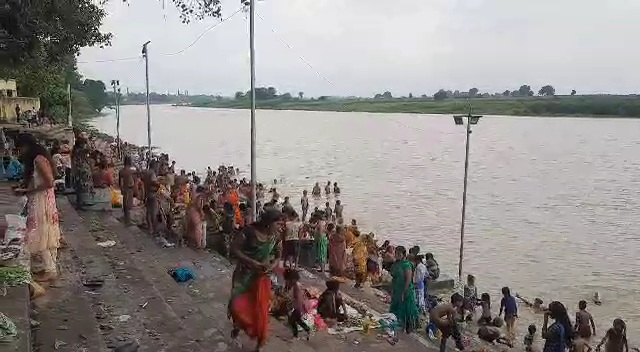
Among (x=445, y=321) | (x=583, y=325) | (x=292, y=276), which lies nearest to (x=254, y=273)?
(x=292, y=276)

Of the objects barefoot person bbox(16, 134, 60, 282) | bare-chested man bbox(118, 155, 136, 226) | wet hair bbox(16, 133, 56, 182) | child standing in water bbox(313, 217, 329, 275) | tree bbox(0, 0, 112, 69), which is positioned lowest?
child standing in water bbox(313, 217, 329, 275)

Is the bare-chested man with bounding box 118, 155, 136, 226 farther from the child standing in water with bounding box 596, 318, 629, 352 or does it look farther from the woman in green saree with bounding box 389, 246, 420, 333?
the child standing in water with bounding box 596, 318, 629, 352

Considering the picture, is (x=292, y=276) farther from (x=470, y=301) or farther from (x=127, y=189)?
(x=470, y=301)

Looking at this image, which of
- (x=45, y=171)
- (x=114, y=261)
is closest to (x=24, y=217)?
(x=45, y=171)

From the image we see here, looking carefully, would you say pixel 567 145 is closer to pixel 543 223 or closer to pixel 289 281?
pixel 543 223

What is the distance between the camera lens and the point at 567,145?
68688mm

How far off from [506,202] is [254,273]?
94.2 feet

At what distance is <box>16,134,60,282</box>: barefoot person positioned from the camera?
596 cm

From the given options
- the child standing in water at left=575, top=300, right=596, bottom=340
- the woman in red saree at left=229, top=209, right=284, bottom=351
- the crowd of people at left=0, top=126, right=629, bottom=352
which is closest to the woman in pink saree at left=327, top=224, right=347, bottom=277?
the crowd of people at left=0, top=126, right=629, bottom=352

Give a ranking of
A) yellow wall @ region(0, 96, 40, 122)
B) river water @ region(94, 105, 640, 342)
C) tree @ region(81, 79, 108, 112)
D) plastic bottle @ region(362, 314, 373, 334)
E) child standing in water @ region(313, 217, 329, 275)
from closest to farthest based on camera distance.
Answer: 1. plastic bottle @ region(362, 314, 373, 334)
2. child standing in water @ region(313, 217, 329, 275)
3. river water @ region(94, 105, 640, 342)
4. yellow wall @ region(0, 96, 40, 122)
5. tree @ region(81, 79, 108, 112)

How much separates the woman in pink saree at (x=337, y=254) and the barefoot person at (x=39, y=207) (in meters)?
7.27

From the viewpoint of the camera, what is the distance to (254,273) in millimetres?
5172

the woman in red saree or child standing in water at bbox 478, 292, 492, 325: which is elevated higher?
the woman in red saree

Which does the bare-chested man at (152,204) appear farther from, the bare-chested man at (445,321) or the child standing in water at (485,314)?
the child standing in water at (485,314)
